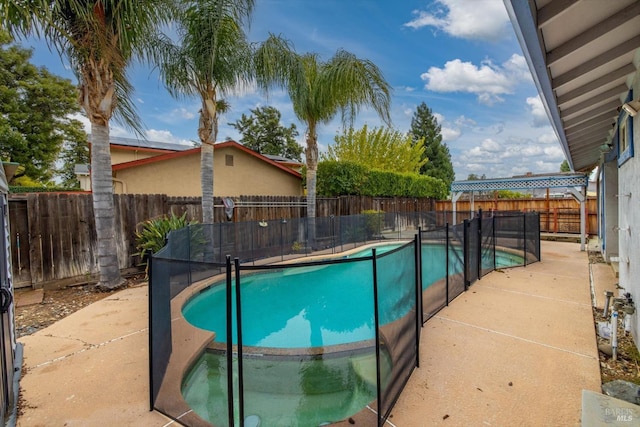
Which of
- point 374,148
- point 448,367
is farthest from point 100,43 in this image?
point 374,148

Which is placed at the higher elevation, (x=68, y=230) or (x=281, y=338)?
(x=68, y=230)

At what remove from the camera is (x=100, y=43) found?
16.6 ft

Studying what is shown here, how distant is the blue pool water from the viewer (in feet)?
7.86

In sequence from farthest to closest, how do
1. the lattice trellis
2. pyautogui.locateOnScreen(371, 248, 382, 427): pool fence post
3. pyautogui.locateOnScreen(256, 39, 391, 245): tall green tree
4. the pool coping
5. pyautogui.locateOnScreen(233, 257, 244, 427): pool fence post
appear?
1. the lattice trellis
2. pyautogui.locateOnScreen(256, 39, 391, 245): tall green tree
3. the pool coping
4. pyautogui.locateOnScreen(371, 248, 382, 427): pool fence post
5. pyautogui.locateOnScreen(233, 257, 244, 427): pool fence post

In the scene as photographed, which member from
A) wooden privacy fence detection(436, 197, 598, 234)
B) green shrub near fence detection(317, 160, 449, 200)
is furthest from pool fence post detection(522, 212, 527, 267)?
green shrub near fence detection(317, 160, 449, 200)

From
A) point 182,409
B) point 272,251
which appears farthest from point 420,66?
point 182,409

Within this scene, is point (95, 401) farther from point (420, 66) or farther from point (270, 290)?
point (420, 66)

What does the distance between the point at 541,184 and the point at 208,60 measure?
12.1 m

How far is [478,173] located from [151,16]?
2364 inches

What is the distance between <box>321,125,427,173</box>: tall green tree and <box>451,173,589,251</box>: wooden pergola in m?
11.0

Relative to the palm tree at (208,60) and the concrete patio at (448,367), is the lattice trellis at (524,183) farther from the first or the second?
the palm tree at (208,60)

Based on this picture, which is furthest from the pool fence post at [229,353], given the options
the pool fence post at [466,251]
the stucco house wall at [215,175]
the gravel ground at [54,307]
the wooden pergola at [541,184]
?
the wooden pergola at [541,184]

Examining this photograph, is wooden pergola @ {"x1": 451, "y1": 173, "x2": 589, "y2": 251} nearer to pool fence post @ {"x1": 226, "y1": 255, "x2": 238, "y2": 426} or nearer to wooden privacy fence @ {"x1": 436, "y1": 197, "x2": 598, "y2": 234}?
wooden privacy fence @ {"x1": 436, "y1": 197, "x2": 598, "y2": 234}

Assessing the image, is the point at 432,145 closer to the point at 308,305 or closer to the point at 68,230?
the point at 68,230
